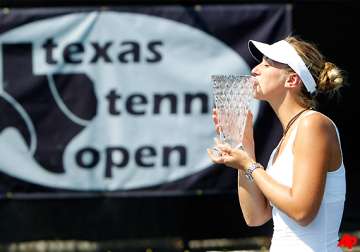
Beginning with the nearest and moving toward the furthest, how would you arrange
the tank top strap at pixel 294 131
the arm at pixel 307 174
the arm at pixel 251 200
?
the arm at pixel 307 174 < the tank top strap at pixel 294 131 < the arm at pixel 251 200

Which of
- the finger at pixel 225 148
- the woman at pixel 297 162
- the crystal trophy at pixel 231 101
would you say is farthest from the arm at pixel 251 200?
the finger at pixel 225 148

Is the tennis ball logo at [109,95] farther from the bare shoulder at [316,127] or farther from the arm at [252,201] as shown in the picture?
the bare shoulder at [316,127]

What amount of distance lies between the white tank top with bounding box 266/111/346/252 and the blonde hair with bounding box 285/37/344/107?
17 cm

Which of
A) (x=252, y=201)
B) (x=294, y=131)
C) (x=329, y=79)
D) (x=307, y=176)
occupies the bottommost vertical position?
(x=252, y=201)

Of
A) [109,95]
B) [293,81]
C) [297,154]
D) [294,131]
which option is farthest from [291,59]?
[109,95]

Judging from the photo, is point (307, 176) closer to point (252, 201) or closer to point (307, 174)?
point (307, 174)

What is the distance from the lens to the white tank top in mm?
2922

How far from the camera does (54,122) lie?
607 cm

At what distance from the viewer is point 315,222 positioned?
2922mm

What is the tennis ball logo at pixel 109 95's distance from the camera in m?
6.03

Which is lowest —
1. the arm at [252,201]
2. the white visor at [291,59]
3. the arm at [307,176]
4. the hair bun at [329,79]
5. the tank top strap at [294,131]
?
the arm at [252,201]

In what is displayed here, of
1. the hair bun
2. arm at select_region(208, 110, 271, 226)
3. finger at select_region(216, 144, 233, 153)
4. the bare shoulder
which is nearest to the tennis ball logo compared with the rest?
arm at select_region(208, 110, 271, 226)

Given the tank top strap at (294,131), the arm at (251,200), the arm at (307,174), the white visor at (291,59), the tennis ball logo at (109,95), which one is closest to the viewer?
the arm at (307,174)

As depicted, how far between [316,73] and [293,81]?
0.11 m
